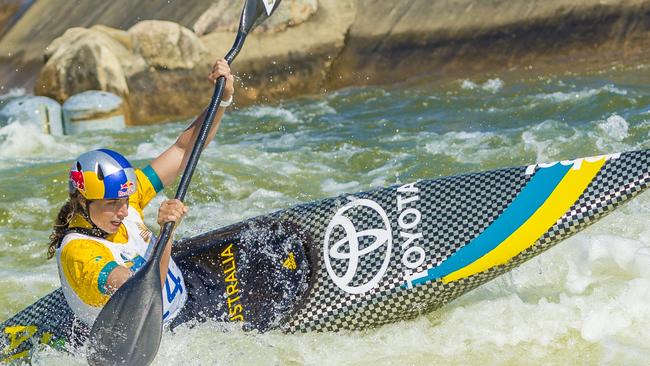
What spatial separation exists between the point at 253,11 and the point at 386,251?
1.51m

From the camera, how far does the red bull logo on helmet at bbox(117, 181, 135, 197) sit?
3683 mm

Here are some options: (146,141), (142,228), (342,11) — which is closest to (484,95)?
(342,11)

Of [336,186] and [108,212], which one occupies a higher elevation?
[108,212]

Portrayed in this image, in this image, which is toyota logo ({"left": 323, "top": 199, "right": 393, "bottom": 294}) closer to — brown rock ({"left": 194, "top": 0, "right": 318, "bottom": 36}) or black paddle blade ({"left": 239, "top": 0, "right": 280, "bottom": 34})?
black paddle blade ({"left": 239, "top": 0, "right": 280, "bottom": 34})

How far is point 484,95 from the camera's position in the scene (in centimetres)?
1007

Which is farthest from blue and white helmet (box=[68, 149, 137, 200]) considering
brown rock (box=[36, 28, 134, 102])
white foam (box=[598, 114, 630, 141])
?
brown rock (box=[36, 28, 134, 102])

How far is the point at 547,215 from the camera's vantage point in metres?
4.19

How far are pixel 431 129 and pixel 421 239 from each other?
15.7 feet

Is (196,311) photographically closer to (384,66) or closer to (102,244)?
(102,244)

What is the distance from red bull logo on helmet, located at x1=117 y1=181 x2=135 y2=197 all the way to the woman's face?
23mm

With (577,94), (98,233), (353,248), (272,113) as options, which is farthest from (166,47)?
(98,233)

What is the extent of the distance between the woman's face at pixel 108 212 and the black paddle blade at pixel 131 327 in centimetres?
20

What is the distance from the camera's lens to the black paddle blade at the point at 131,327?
363cm

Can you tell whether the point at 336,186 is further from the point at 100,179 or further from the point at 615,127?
the point at 100,179
